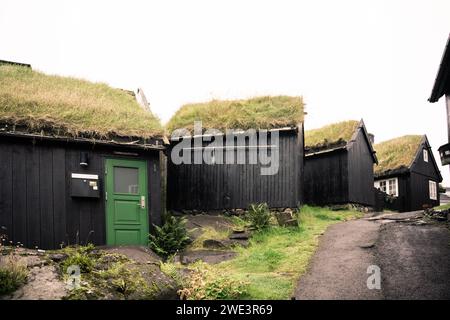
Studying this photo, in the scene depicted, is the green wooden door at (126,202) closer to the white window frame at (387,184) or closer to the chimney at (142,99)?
the chimney at (142,99)

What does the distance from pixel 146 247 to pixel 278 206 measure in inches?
248

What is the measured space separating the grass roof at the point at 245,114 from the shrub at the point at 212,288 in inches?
384

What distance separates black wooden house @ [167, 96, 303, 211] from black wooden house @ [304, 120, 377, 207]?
5391 millimetres

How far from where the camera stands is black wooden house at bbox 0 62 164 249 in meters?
13.6

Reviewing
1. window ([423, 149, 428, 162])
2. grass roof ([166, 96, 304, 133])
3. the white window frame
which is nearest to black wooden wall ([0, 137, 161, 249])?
grass roof ([166, 96, 304, 133])

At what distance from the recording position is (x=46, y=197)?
13.9 metres

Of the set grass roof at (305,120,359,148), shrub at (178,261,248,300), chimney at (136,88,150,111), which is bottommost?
Result: shrub at (178,261,248,300)

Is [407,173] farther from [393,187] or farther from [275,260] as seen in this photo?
[275,260]

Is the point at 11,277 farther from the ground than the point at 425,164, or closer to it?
closer to it

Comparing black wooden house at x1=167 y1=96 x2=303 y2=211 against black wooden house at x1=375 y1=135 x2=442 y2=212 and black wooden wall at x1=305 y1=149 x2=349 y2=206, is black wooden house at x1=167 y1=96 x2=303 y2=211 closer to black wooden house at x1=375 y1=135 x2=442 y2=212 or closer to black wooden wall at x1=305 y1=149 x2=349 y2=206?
black wooden wall at x1=305 y1=149 x2=349 y2=206

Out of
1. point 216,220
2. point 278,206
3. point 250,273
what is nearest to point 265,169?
point 278,206

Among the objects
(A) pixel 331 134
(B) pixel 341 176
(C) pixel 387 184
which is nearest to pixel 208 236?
(B) pixel 341 176

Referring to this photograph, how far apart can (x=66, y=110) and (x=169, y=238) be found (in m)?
4.96
